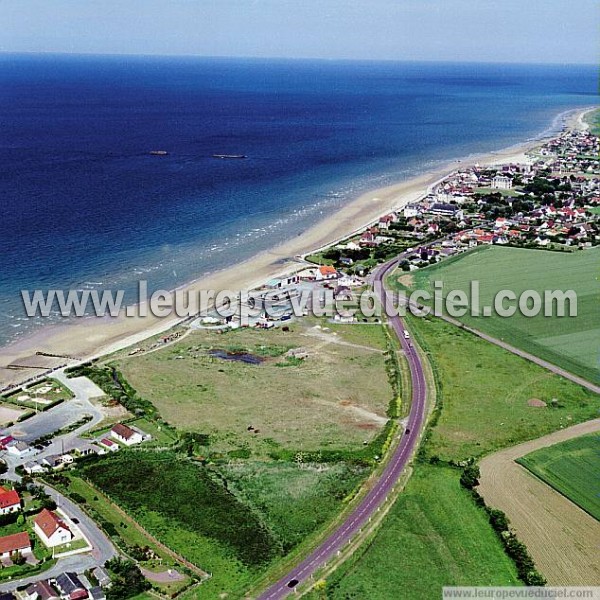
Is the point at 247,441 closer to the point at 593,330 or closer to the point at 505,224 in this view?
the point at 593,330

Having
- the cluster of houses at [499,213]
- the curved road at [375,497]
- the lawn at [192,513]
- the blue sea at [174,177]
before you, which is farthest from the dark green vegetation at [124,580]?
the cluster of houses at [499,213]

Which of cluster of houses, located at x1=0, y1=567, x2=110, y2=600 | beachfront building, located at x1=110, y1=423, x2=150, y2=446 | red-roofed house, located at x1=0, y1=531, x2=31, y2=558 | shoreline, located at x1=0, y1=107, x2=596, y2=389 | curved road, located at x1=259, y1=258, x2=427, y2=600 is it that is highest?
shoreline, located at x1=0, y1=107, x2=596, y2=389

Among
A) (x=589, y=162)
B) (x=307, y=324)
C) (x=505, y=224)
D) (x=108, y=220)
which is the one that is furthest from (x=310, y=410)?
(x=589, y=162)

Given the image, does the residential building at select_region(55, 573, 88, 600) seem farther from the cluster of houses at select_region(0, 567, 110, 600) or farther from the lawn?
the lawn

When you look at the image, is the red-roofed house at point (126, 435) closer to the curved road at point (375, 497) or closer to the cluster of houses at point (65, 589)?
the cluster of houses at point (65, 589)

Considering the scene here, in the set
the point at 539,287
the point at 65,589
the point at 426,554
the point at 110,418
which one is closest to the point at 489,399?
the point at 426,554

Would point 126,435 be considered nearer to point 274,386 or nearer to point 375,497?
point 274,386

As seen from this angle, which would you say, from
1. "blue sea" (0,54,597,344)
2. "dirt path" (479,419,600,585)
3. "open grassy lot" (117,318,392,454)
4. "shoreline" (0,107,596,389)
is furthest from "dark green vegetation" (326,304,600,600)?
"blue sea" (0,54,597,344)

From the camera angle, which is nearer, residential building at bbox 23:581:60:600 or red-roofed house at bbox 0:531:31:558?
residential building at bbox 23:581:60:600
